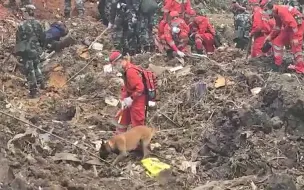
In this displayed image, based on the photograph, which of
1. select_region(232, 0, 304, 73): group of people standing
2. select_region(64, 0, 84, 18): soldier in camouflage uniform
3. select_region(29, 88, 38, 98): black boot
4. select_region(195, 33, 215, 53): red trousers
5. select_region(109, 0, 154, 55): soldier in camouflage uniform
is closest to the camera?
select_region(232, 0, 304, 73): group of people standing

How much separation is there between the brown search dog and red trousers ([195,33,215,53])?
4.69 metres

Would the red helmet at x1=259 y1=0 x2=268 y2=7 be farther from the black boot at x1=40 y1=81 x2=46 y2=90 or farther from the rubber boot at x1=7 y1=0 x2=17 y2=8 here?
the rubber boot at x1=7 y1=0 x2=17 y2=8

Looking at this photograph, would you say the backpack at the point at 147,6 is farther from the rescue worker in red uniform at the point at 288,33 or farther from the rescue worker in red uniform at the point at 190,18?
the rescue worker in red uniform at the point at 288,33

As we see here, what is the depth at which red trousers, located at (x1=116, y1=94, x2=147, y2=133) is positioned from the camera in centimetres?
1005

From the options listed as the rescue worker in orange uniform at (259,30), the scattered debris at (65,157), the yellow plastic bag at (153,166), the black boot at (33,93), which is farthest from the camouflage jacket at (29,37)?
the rescue worker in orange uniform at (259,30)

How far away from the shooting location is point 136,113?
33.3 feet

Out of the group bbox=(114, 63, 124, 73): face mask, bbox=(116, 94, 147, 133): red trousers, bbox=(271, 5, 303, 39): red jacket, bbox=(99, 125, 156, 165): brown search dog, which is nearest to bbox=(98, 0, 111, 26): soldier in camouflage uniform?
bbox=(114, 63, 124, 73): face mask

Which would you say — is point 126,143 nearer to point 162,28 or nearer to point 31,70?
point 31,70

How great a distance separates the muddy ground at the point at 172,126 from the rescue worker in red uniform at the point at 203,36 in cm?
32

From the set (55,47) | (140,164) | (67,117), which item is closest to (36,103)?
(67,117)

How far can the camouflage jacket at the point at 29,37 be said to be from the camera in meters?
12.1

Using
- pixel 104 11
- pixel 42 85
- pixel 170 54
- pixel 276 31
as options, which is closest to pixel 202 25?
pixel 170 54

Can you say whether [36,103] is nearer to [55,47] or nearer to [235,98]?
[55,47]

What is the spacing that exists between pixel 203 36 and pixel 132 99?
4.56 metres
